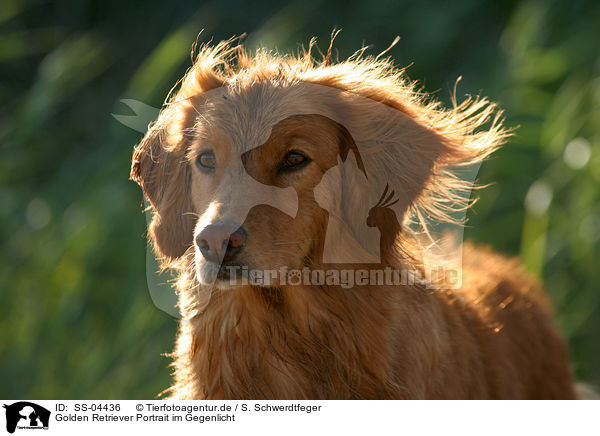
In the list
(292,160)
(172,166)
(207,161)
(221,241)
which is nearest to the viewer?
(221,241)

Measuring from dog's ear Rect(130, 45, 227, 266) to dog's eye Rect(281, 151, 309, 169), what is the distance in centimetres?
41

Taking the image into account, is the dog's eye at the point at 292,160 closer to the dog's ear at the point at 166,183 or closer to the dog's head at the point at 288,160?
the dog's head at the point at 288,160

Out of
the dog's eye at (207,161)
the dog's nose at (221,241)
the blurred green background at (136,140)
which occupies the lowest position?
the dog's nose at (221,241)

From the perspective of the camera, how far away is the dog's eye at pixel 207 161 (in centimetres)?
201

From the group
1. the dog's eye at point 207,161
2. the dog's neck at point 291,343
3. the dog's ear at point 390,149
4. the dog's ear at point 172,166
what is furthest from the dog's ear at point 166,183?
the dog's ear at point 390,149

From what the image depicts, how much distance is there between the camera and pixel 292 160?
1920 mm

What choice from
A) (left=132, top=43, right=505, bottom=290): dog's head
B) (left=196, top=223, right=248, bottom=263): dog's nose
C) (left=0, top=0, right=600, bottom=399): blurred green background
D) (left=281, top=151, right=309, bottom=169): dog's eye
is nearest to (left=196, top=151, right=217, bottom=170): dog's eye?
(left=132, top=43, right=505, bottom=290): dog's head

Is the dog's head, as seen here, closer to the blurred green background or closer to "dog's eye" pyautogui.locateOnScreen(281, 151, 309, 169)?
"dog's eye" pyautogui.locateOnScreen(281, 151, 309, 169)

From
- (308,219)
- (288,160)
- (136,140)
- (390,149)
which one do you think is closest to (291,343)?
(308,219)

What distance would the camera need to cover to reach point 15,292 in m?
3.85

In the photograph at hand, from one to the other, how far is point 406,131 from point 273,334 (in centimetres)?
82

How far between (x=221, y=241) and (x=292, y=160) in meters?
0.38

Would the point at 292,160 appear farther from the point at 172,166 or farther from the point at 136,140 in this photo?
the point at 136,140

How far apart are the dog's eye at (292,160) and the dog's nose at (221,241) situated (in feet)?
0.94
